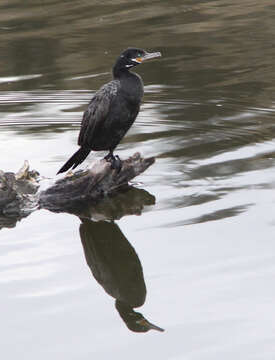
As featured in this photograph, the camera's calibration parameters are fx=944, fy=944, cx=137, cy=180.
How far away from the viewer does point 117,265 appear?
653 cm

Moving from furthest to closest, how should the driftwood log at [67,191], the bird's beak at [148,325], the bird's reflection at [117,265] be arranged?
1. the driftwood log at [67,191]
2. the bird's reflection at [117,265]
3. the bird's beak at [148,325]

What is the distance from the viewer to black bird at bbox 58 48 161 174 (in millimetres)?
7672

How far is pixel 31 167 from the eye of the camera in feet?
27.8

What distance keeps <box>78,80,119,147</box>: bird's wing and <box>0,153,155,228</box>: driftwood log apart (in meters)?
0.25

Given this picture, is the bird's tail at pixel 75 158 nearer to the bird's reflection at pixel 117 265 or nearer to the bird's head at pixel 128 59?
the bird's reflection at pixel 117 265

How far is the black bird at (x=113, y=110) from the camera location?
25.2 ft

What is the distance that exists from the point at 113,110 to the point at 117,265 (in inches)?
64.5

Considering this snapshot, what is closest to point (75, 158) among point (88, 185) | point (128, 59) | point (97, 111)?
point (88, 185)

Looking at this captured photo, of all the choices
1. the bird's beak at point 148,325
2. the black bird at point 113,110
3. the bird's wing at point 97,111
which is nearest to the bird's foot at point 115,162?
the black bird at point 113,110

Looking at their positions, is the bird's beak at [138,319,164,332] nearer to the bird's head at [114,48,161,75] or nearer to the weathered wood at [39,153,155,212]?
the weathered wood at [39,153,155,212]

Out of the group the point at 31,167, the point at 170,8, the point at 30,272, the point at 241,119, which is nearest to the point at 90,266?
the point at 30,272

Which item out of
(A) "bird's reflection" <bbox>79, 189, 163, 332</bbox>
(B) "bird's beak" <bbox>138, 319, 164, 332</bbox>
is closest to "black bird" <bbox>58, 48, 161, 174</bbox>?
(A) "bird's reflection" <bbox>79, 189, 163, 332</bbox>

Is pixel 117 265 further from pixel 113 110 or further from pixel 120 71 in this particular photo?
pixel 120 71

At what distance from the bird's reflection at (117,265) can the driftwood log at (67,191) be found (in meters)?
0.17
